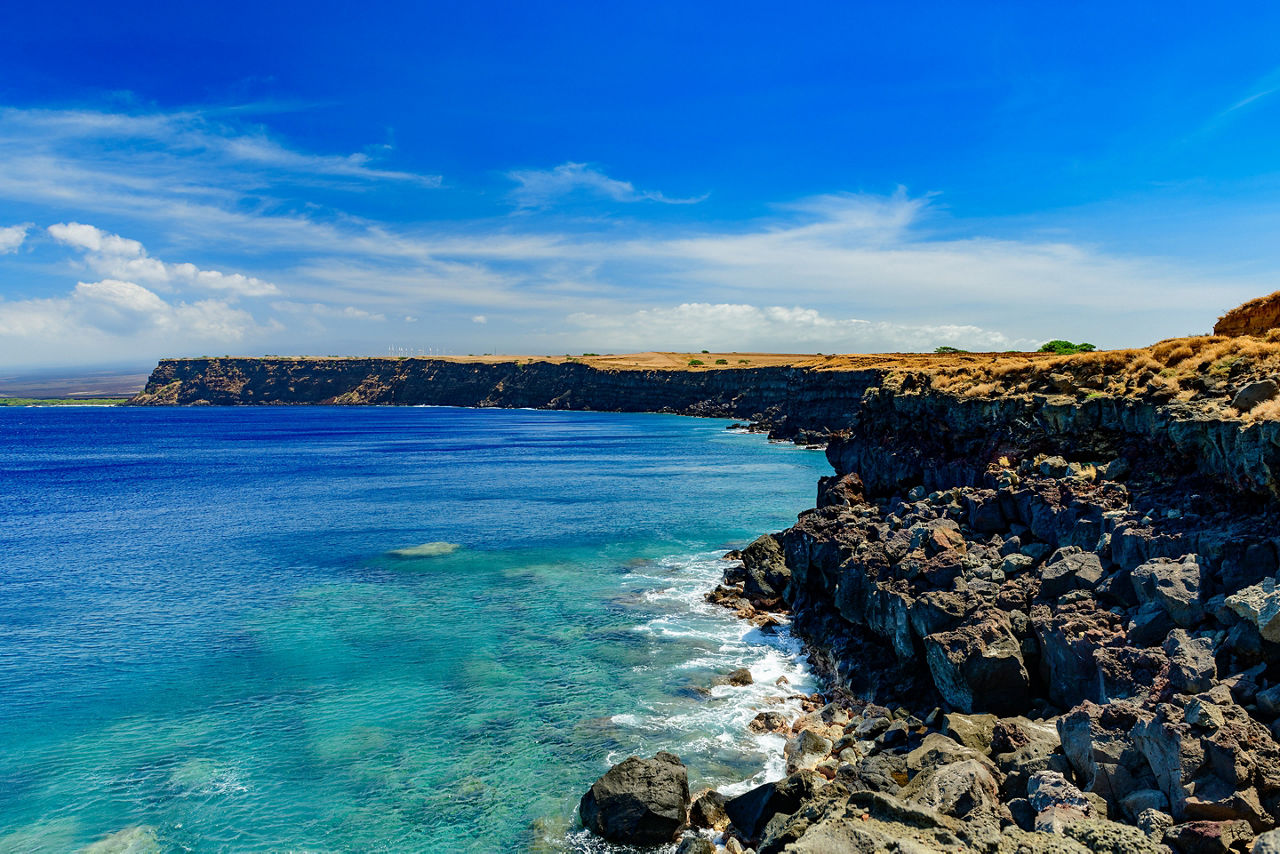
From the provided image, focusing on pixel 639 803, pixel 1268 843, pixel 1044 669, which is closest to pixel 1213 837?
pixel 1268 843

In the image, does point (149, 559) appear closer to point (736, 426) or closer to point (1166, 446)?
point (1166, 446)

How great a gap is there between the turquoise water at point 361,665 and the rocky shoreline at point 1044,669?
388 centimetres

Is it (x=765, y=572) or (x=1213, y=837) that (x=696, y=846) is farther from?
(x=765, y=572)

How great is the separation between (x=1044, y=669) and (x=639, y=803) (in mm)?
12494

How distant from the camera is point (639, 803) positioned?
18.8 m

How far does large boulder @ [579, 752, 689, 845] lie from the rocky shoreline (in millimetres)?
334

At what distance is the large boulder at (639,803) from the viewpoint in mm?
18516

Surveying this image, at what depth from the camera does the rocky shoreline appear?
43.4 ft

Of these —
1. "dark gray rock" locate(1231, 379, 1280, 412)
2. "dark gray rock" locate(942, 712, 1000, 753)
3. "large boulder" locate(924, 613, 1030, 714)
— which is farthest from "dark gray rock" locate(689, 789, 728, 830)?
"dark gray rock" locate(1231, 379, 1280, 412)

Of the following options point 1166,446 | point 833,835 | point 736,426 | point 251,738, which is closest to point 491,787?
point 251,738

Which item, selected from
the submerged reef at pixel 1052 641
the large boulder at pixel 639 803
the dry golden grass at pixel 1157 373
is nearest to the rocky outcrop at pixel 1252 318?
the dry golden grass at pixel 1157 373

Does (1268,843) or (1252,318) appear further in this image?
(1252,318)

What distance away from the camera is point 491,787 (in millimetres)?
21406

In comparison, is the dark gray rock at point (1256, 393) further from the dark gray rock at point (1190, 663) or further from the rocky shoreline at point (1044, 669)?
the dark gray rock at point (1190, 663)
